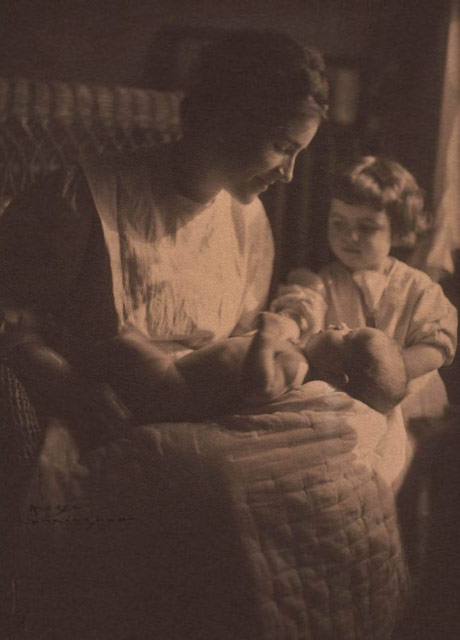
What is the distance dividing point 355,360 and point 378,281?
17 cm

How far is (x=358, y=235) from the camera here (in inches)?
50.1

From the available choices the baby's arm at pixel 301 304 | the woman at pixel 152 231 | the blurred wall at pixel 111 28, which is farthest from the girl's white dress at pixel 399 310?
the blurred wall at pixel 111 28

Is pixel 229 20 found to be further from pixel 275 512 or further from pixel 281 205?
pixel 275 512

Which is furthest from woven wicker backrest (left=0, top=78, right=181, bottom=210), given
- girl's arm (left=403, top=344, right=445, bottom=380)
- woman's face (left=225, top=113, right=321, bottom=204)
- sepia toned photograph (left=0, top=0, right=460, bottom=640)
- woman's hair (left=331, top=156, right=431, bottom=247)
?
girl's arm (left=403, top=344, right=445, bottom=380)

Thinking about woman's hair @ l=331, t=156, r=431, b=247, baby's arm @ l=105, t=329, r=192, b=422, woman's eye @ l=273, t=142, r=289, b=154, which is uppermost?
woman's eye @ l=273, t=142, r=289, b=154

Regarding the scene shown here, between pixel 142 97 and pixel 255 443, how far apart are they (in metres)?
0.67

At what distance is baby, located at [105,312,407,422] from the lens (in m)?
1.21

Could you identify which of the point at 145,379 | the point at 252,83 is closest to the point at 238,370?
the point at 145,379

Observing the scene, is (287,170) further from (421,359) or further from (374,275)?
(421,359)

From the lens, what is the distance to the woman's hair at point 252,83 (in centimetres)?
122

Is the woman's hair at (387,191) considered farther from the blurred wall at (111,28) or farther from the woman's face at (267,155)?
the blurred wall at (111,28)

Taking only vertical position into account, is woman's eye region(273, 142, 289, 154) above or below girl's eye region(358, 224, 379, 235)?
above

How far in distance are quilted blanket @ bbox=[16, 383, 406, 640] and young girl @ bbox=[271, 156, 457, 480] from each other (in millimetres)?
156

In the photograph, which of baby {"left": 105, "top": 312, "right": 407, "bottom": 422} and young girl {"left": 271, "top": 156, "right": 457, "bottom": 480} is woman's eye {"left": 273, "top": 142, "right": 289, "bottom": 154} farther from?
baby {"left": 105, "top": 312, "right": 407, "bottom": 422}
